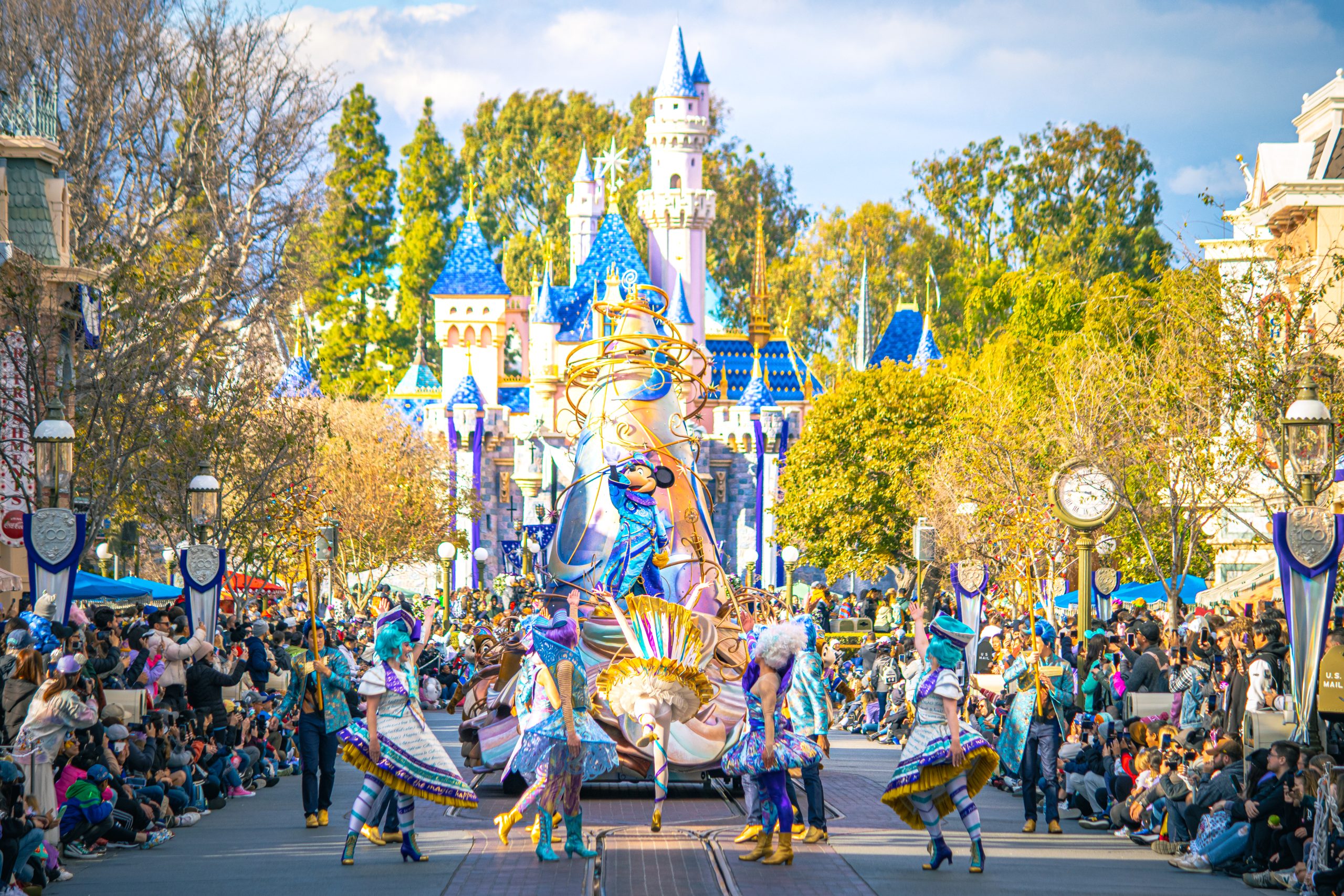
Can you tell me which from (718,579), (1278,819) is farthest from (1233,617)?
(1278,819)

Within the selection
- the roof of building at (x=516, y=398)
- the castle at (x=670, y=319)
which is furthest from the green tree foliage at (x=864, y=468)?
the roof of building at (x=516, y=398)

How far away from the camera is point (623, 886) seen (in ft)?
36.3

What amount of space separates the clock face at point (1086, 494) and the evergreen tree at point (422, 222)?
186 feet

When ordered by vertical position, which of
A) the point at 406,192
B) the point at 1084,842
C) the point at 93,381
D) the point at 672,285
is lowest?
the point at 1084,842

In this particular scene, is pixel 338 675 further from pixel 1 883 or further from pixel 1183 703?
pixel 1183 703

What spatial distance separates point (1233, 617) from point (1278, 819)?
9856 millimetres

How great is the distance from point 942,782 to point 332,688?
17.4 ft

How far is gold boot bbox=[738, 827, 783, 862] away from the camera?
12234 millimetres

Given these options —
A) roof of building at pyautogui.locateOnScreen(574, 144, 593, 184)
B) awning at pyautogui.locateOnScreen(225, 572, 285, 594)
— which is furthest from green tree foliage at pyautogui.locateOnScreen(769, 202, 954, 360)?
awning at pyautogui.locateOnScreen(225, 572, 285, 594)

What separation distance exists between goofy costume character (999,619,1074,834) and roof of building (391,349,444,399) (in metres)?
55.8

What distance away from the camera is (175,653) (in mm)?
15875

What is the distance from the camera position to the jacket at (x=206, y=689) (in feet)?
52.4

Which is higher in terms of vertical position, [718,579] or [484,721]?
[718,579]

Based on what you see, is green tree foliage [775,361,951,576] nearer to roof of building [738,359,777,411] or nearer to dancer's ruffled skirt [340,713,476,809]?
roof of building [738,359,777,411]
